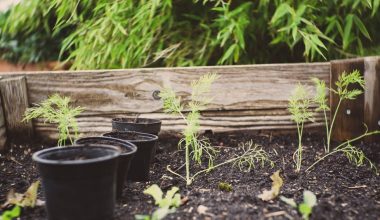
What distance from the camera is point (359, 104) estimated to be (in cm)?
229

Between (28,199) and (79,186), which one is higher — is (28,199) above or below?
below

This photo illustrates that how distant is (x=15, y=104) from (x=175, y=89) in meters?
0.87

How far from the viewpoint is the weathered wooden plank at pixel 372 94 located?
2242mm

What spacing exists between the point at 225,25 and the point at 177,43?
374 mm

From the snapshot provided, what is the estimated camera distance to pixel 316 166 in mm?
1935

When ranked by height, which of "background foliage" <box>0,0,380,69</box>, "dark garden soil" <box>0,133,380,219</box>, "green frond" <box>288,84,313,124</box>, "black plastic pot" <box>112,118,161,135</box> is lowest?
"dark garden soil" <box>0,133,380,219</box>

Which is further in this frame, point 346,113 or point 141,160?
point 346,113

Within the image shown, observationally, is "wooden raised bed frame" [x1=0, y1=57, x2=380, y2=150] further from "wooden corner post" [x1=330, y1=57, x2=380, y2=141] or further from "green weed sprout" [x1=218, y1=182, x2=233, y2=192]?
"green weed sprout" [x1=218, y1=182, x2=233, y2=192]

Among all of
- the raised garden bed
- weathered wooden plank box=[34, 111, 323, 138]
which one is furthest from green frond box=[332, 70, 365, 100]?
weathered wooden plank box=[34, 111, 323, 138]

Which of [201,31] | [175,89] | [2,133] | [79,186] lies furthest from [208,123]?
[79,186]

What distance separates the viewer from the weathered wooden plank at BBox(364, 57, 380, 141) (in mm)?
2242

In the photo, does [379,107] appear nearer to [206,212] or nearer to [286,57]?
[286,57]

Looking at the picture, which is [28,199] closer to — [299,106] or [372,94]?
[299,106]

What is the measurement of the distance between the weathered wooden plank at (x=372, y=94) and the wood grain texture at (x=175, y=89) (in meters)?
0.21
